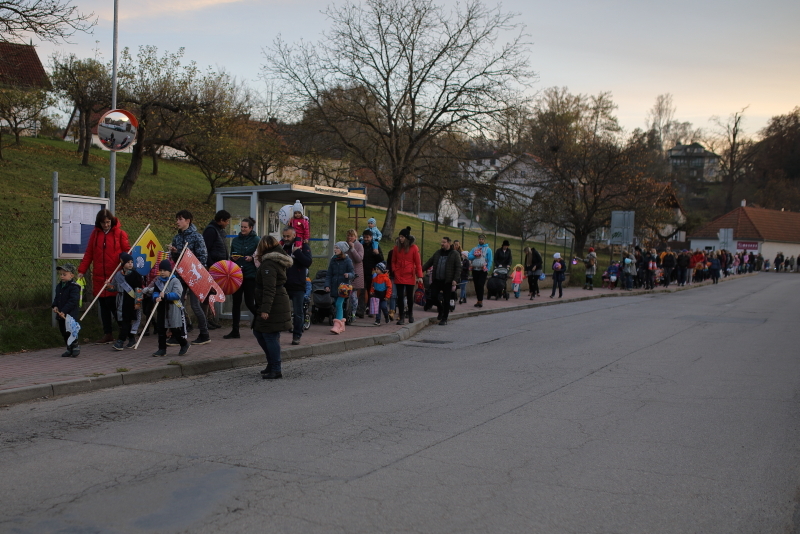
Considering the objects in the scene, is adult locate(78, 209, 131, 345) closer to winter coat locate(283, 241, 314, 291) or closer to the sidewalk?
the sidewalk

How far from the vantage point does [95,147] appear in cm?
5078

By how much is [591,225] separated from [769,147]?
5048 centimetres

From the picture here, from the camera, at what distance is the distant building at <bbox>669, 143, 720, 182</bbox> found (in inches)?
3253

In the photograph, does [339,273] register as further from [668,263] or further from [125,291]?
[668,263]

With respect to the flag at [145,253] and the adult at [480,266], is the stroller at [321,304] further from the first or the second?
the adult at [480,266]

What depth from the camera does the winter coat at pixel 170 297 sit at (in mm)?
9242

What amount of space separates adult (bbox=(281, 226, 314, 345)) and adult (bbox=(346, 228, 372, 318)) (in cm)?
242

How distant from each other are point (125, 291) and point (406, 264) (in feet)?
19.5

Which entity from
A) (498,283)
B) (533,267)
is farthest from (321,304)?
(533,267)

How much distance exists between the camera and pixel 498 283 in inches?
862

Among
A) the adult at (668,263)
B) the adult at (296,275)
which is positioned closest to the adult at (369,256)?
the adult at (296,275)

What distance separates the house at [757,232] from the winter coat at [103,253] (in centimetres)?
6785

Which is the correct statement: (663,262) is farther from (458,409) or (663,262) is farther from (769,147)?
(769,147)


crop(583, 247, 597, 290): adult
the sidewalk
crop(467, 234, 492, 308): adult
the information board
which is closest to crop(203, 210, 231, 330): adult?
the sidewalk
